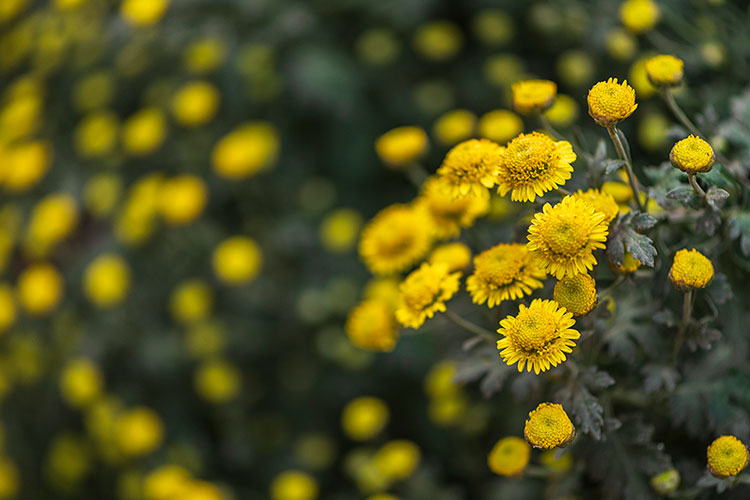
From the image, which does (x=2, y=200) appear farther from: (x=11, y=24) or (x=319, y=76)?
(x=319, y=76)

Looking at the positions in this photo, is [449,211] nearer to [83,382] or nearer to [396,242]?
[396,242]

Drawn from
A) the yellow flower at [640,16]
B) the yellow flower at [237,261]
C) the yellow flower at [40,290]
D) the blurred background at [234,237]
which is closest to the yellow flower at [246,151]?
the blurred background at [234,237]

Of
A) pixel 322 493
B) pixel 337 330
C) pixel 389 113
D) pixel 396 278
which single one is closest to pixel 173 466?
pixel 322 493

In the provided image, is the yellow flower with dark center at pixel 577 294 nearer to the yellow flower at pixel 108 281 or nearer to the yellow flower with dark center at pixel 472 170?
the yellow flower with dark center at pixel 472 170

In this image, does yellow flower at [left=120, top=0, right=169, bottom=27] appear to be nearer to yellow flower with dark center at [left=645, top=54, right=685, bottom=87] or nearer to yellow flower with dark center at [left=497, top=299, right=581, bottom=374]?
yellow flower with dark center at [left=645, top=54, right=685, bottom=87]

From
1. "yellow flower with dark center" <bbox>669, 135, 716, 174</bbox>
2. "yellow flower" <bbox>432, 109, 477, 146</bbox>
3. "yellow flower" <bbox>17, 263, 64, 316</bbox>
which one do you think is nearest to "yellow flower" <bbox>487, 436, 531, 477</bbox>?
"yellow flower with dark center" <bbox>669, 135, 716, 174</bbox>

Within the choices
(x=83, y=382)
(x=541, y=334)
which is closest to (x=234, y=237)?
(x=83, y=382)
